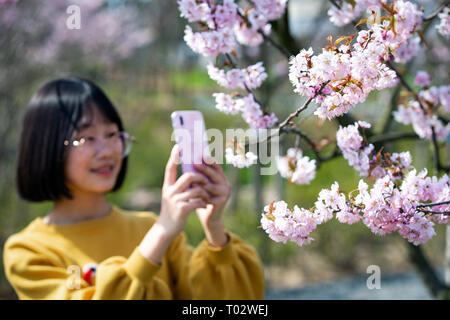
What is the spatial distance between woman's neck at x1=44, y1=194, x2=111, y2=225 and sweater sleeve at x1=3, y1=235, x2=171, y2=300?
0.40 feet

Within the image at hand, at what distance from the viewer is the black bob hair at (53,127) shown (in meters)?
1.23

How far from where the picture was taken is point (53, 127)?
124 cm

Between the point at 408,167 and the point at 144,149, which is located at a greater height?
the point at 144,149

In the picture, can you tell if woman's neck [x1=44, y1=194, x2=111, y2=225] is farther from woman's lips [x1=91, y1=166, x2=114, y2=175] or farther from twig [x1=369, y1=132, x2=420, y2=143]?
twig [x1=369, y1=132, x2=420, y2=143]

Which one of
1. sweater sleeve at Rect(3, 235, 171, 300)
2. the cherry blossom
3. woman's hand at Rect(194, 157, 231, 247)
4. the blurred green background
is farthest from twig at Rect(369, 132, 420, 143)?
sweater sleeve at Rect(3, 235, 171, 300)

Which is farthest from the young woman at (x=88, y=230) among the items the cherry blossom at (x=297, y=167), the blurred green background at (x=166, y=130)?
the blurred green background at (x=166, y=130)

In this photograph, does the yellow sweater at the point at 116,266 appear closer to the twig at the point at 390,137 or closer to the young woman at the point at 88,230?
the young woman at the point at 88,230

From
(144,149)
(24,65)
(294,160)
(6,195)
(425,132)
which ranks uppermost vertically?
(144,149)

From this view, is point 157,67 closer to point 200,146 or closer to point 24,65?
point 24,65

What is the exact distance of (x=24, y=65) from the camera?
3.02 meters

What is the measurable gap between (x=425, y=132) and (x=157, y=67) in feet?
20.8

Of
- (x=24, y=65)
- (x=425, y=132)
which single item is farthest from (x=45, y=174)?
(x=24, y=65)

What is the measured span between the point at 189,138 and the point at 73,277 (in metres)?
0.46

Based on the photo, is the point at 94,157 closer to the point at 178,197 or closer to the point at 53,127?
the point at 53,127
